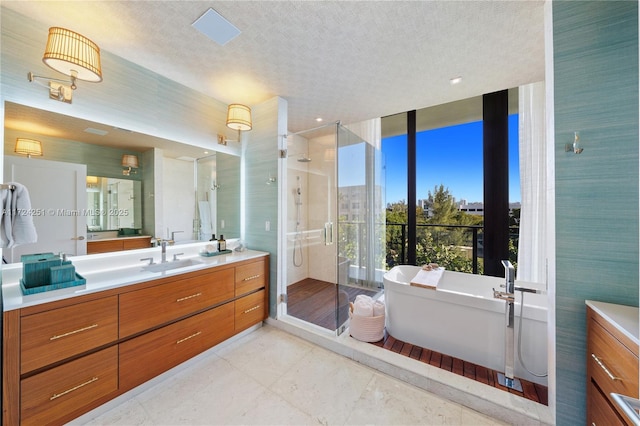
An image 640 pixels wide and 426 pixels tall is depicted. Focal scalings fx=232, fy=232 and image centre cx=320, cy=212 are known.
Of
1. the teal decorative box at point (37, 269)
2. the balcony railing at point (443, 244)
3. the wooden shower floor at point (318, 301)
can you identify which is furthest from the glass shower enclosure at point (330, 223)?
the teal decorative box at point (37, 269)

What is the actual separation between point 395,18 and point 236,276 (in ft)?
8.07

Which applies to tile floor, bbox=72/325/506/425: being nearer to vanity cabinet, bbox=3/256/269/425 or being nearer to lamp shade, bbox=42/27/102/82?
vanity cabinet, bbox=3/256/269/425

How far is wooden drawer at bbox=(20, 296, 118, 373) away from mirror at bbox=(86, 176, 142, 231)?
0.76 metres

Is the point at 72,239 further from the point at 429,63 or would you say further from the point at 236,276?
the point at 429,63

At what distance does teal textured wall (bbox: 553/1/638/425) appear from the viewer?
3.88 feet

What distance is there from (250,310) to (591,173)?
2.78 m

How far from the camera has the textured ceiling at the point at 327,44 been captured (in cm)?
150

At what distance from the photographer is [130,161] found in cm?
209

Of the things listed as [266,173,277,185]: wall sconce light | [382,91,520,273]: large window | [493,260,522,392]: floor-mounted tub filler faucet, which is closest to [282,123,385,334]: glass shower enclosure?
[266,173,277,185]: wall sconce light

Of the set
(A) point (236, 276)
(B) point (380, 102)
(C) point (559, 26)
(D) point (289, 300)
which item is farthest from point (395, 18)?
(D) point (289, 300)

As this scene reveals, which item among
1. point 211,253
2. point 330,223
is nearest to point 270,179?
point 330,223

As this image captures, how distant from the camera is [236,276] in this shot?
2289mm

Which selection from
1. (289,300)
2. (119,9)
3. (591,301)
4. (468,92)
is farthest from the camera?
(289,300)

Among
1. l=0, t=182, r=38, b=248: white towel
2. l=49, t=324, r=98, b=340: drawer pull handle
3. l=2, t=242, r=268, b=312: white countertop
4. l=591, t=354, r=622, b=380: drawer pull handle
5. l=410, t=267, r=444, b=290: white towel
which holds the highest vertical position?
l=0, t=182, r=38, b=248: white towel
